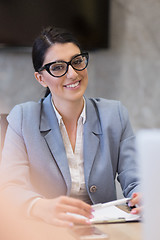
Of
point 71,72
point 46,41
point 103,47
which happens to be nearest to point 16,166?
point 71,72

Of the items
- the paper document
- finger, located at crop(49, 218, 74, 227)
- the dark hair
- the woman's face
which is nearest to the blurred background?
the dark hair

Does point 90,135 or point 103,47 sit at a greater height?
point 103,47

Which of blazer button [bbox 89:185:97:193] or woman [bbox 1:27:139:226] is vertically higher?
woman [bbox 1:27:139:226]

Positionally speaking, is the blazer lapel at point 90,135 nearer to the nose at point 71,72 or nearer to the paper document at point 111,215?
the nose at point 71,72

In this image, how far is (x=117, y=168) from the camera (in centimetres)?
167

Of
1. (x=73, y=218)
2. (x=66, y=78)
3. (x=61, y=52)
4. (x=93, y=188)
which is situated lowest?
(x=93, y=188)

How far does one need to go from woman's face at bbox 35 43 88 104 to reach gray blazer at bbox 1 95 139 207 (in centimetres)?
10

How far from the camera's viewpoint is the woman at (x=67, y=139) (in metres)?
1.52

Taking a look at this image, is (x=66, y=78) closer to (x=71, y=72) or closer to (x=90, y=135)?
(x=71, y=72)

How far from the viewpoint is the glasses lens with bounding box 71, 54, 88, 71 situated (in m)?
1.54

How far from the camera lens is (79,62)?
1559 millimetres

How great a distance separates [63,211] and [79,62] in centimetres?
72

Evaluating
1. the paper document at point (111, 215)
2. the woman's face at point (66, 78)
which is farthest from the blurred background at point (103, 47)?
the paper document at point (111, 215)

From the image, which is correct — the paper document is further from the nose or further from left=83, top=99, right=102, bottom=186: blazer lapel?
the nose
